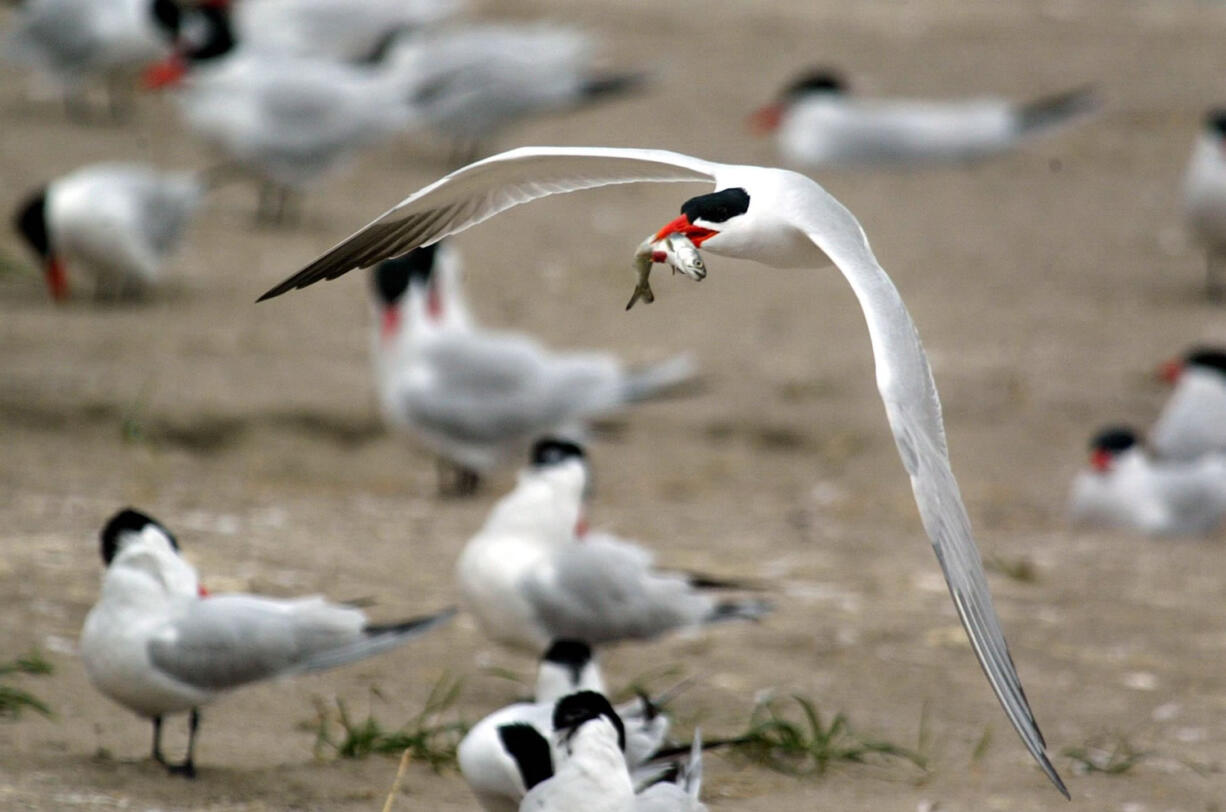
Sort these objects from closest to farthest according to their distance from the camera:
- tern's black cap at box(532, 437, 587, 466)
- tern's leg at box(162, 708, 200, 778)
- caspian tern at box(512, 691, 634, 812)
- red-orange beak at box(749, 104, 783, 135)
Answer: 1. caspian tern at box(512, 691, 634, 812)
2. tern's leg at box(162, 708, 200, 778)
3. tern's black cap at box(532, 437, 587, 466)
4. red-orange beak at box(749, 104, 783, 135)

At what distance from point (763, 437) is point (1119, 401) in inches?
65.2

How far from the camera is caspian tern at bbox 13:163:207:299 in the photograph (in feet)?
25.7

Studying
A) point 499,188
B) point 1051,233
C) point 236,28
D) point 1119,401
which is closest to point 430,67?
point 236,28

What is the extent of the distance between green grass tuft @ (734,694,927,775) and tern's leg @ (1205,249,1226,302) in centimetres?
552

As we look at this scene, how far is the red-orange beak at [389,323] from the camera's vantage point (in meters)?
6.95

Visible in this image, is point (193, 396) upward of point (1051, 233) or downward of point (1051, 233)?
downward

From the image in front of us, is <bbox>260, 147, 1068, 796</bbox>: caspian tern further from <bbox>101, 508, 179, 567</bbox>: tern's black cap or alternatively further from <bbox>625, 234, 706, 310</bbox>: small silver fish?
<bbox>101, 508, 179, 567</bbox>: tern's black cap

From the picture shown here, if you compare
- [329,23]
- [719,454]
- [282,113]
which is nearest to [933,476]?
[719,454]

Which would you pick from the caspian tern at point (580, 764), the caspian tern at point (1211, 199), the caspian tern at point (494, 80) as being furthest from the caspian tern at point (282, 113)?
the caspian tern at point (580, 764)

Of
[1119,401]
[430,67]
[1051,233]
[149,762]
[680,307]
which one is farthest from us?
[430,67]

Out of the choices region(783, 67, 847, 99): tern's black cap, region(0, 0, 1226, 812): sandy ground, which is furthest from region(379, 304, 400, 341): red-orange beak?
region(783, 67, 847, 99): tern's black cap

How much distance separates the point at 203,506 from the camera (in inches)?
229

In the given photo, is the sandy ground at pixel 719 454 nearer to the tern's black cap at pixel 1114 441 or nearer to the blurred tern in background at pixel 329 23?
the tern's black cap at pixel 1114 441

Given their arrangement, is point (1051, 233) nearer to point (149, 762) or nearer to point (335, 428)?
point (335, 428)
